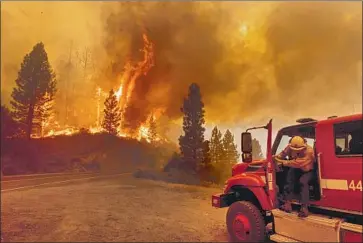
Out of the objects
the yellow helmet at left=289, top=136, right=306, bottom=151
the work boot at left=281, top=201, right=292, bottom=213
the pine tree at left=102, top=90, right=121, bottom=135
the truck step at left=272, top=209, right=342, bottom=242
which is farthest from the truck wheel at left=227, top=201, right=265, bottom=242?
the pine tree at left=102, top=90, right=121, bottom=135

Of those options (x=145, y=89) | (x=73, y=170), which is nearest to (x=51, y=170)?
(x=73, y=170)

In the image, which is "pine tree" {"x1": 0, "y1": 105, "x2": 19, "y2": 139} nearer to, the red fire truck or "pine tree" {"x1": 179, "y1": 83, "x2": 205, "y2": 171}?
"pine tree" {"x1": 179, "y1": 83, "x2": 205, "y2": 171}

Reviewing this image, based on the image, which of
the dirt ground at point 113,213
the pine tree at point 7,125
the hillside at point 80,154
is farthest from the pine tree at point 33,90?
the dirt ground at point 113,213

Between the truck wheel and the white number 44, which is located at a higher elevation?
the white number 44

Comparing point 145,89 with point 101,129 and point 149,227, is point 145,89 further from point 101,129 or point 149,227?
point 149,227

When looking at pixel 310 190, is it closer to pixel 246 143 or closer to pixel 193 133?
pixel 246 143

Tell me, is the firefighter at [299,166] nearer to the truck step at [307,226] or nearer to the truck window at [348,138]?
the truck step at [307,226]
